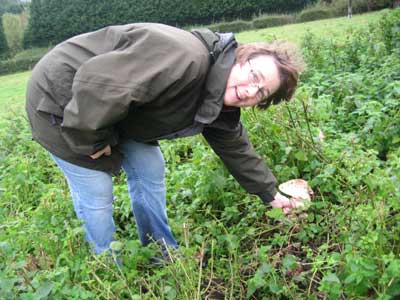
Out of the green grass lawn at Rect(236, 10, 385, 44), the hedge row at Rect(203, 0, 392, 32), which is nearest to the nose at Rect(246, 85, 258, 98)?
Answer: the green grass lawn at Rect(236, 10, 385, 44)

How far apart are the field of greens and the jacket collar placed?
1.73ft

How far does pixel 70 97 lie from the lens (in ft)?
6.04

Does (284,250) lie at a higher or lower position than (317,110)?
lower

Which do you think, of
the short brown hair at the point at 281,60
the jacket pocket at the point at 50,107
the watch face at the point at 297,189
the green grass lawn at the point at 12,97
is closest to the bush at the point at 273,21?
the green grass lawn at the point at 12,97

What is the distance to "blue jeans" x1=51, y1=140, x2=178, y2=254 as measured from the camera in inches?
83.0

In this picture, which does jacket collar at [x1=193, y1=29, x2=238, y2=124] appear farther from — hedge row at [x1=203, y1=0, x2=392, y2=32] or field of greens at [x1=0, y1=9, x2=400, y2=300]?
hedge row at [x1=203, y1=0, x2=392, y2=32]

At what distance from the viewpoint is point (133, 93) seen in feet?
5.41

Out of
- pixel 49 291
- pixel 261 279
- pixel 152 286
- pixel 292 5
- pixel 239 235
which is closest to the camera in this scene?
pixel 49 291

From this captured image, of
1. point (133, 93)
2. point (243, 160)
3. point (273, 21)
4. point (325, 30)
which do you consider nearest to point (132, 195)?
point (243, 160)

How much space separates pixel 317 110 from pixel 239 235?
0.96 m

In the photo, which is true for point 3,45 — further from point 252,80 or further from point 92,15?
point 252,80

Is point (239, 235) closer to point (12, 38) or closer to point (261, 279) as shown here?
point (261, 279)

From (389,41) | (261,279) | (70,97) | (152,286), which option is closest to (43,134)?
(70,97)

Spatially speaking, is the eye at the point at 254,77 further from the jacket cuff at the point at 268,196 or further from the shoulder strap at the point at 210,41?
the jacket cuff at the point at 268,196
